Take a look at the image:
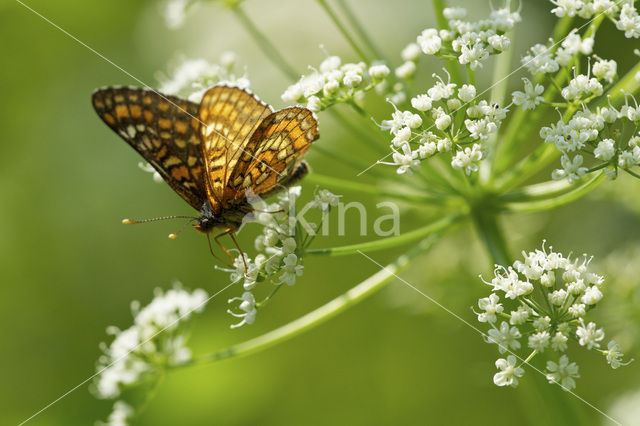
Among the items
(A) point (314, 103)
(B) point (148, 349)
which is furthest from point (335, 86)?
(B) point (148, 349)

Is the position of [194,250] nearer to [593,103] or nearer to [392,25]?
[392,25]

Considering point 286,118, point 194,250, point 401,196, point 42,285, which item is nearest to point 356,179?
point 194,250

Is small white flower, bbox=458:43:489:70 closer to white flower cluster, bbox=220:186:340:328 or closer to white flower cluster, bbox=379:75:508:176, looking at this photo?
white flower cluster, bbox=379:75:508:176

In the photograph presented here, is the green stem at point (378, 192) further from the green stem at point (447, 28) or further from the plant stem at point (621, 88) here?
the plant stem at point (621, 88)

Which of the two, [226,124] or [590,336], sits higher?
[226,124]

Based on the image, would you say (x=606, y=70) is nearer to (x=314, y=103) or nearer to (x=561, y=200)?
(x=561, y=200)

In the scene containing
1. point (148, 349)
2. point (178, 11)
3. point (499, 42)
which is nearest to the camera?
point (499, 42)
